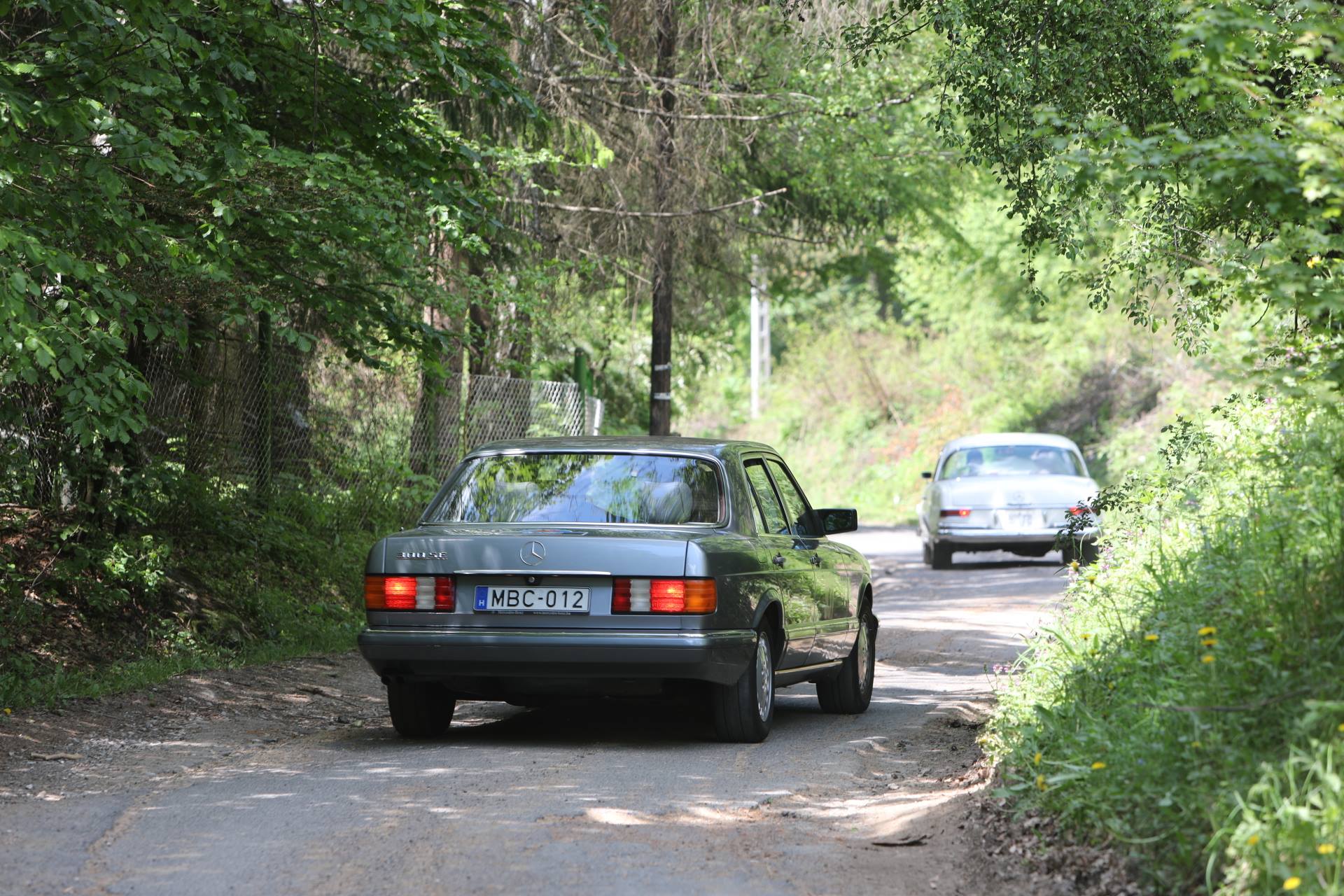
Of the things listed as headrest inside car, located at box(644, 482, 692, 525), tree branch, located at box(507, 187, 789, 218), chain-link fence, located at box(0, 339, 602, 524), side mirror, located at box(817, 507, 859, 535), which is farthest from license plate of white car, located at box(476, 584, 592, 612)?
tree branch, located at box(507, 187, 789, 218)

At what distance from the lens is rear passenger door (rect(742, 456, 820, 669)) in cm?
880

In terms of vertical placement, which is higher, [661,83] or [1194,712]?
[661,83]

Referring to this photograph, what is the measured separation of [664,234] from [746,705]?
44.5ft

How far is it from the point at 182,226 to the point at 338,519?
6094mm

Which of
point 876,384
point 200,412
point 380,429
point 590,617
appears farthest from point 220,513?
point 876,384

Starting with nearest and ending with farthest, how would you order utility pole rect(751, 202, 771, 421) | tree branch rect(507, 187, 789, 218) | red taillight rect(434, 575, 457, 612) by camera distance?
red taillight rect(434, 575, 457, 612) → tree branch rect(507, 187, 789, 218) → utility pole rect(751, 202, 771, 421)

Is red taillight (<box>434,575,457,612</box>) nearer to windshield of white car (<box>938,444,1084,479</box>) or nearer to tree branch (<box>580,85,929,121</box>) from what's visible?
tree branch (<box>580,85,929,121</box>)

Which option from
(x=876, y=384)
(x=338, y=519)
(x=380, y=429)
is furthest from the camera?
(x=876, y=384)

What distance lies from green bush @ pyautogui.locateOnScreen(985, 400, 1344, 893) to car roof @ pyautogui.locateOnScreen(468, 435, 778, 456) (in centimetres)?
203

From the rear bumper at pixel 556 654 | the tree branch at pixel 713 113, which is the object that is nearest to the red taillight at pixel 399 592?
the rear bumper at pixel 556 654

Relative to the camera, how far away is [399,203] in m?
11.0

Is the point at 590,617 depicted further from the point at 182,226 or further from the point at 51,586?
the point at 51,586

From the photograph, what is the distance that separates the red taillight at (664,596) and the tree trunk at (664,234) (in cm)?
1274

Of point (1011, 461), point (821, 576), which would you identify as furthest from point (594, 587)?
point (1011, 461)
